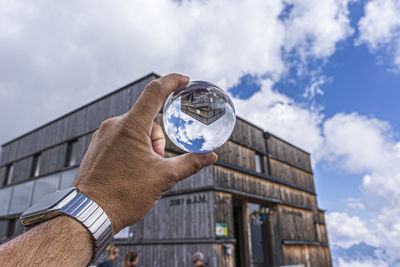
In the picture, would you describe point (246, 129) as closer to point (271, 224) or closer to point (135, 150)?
point (271, 224)

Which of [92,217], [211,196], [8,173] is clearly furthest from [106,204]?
[8,173]

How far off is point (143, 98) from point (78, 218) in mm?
656

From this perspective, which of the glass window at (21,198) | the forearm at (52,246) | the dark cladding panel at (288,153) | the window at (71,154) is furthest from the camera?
the dark cladding panel at (288,153)

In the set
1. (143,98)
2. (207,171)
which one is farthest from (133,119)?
(207,171)

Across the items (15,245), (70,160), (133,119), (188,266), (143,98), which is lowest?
(188,266)

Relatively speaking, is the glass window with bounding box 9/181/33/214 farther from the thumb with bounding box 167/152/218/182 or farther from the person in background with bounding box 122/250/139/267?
the thumb with bounding box 167/152/218/182

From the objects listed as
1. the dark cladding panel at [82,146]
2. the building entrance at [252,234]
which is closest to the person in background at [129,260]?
the building entrance at [252,234]

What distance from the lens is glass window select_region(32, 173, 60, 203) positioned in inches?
631

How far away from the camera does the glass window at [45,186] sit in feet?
52.5

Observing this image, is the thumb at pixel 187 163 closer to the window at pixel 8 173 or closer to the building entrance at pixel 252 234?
the building entrance at pixel 252 234

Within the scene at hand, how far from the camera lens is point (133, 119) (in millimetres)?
1404

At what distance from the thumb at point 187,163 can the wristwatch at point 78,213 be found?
18.3 inches

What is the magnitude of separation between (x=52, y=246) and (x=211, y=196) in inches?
437

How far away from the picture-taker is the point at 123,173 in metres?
1.34
